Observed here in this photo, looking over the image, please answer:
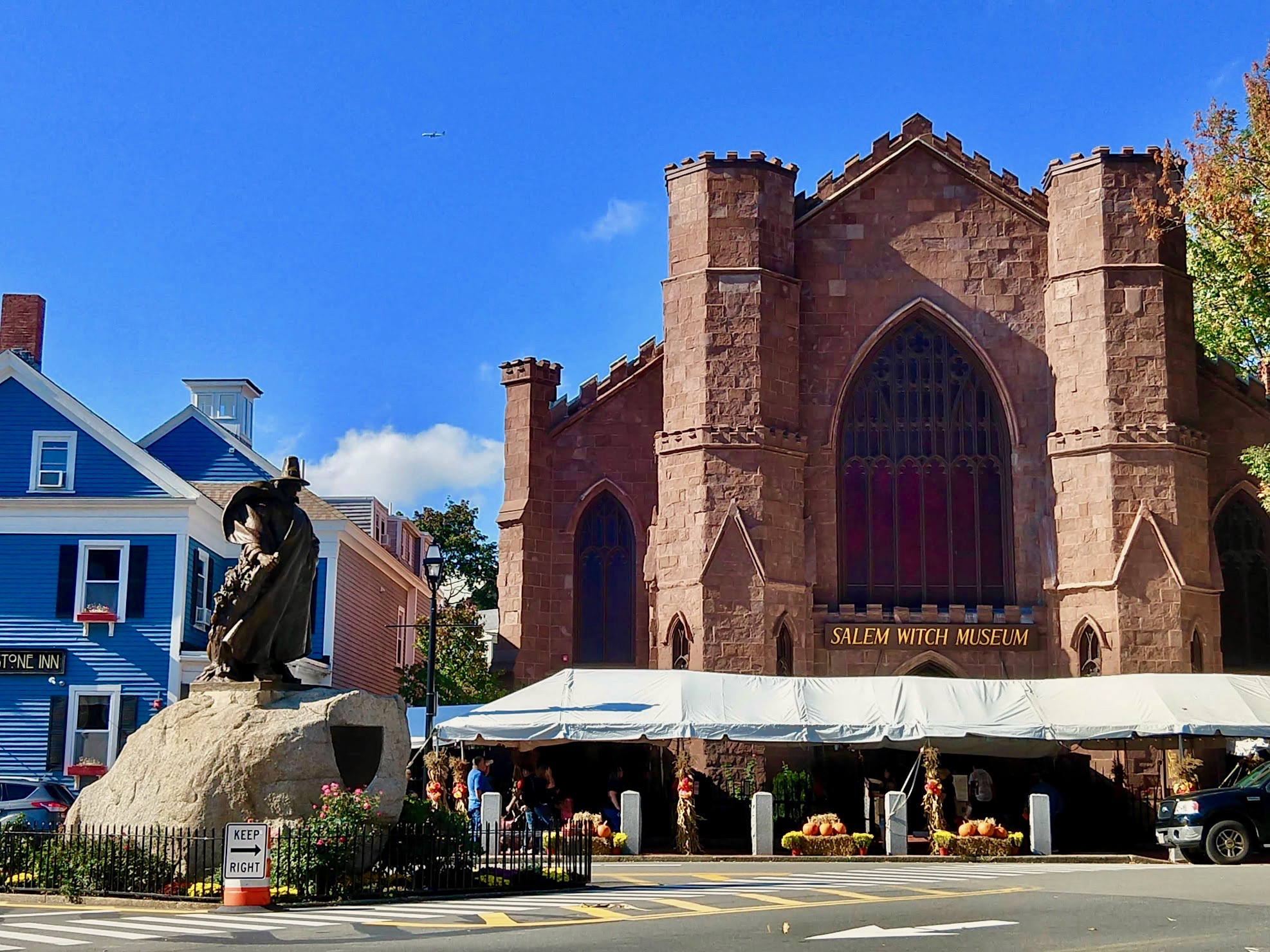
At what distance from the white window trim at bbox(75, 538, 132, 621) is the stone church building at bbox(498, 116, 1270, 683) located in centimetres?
844

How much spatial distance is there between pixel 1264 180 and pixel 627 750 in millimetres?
16887

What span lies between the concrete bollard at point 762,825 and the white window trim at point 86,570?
16017 mm

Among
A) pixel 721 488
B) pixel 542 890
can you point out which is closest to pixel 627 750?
pixel 721 488

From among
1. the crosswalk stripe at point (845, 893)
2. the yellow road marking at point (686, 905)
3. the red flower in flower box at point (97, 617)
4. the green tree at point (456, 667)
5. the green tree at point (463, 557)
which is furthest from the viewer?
the green tree at point (463, 557)

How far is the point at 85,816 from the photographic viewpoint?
18.0m

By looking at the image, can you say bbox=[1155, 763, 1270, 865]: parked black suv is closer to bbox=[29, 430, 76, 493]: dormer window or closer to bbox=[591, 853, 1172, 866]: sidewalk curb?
bbox=[591, 853, 1172, 866]: sidewalk curb

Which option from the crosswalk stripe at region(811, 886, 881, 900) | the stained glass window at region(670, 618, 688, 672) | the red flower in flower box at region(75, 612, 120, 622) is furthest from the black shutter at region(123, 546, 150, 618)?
the crosswalk stripe at region(811, 886, 881, 900)

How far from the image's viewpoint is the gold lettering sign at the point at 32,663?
35219 millimetres

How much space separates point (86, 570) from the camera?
1421 inches

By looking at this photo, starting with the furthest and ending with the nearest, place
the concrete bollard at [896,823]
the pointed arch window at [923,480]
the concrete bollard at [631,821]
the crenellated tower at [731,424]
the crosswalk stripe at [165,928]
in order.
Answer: the pointed arch window at [923,480] < the crenellated tower at [731,424] < the concrete bollard at [631,821] < the concrete bollard at [896,823] < the crosswalk stripe at [165,928]

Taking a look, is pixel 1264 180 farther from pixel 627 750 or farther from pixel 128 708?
pixel 128 708

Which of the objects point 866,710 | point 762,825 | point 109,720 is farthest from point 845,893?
point 109,720

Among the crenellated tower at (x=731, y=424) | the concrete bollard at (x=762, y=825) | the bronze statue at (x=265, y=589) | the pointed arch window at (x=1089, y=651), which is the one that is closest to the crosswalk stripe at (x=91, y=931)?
the bronze statue at (x=265, y=589)

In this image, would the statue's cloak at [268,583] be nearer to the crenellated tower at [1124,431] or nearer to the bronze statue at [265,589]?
the bronze statue at [265,589]
